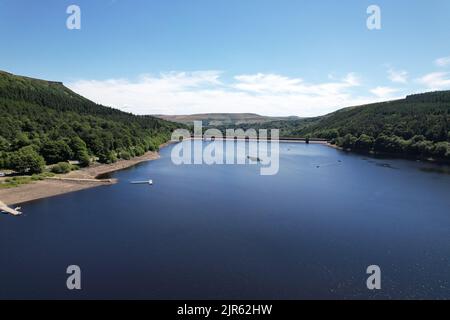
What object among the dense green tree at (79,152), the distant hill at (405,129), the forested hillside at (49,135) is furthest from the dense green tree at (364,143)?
the dense green tree at (79,152)

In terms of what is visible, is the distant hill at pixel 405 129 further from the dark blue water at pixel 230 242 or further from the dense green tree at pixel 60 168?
the dense green tree at pixel 60 168

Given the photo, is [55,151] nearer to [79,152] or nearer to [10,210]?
[79,152]

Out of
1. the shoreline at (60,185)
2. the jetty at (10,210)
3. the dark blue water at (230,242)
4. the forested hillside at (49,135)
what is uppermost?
the forested hillside at (49,135)

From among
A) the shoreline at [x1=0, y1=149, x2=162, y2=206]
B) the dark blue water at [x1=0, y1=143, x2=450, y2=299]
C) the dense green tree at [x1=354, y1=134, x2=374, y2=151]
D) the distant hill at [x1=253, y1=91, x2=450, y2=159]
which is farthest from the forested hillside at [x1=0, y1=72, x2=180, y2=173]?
the distant hill at [x1=253, y1=91, x2=450, y2=159]

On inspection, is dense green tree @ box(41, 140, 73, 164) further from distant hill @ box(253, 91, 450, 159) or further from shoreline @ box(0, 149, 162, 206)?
distant hill @ box(253, 91, 450, 159)

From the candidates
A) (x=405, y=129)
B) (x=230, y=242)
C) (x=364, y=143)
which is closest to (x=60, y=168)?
Answer: (x=230, y=242)
